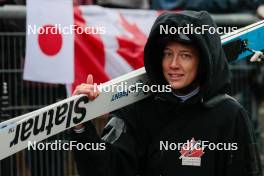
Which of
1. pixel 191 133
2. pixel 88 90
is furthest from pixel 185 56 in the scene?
pixel 88 90

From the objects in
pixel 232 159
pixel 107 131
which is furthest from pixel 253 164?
pixel 107 131

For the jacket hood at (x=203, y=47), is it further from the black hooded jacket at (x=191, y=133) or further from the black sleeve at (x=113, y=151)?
the black sleeve at (x=113, y=151)

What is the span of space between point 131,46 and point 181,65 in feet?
8.12

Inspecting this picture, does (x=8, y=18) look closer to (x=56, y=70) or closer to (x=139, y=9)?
(x=56, y=70)

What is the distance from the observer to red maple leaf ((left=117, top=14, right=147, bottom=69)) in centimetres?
603

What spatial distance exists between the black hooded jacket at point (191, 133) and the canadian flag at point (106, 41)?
199cm

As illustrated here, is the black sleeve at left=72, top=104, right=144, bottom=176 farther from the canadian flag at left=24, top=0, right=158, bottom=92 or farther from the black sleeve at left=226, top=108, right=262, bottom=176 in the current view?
the canadian flag at left=24, top=0, right=158, bottom=92

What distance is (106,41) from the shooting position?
5934 millimetres

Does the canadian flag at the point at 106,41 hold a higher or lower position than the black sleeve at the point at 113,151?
higher

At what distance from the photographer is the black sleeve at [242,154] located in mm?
3588

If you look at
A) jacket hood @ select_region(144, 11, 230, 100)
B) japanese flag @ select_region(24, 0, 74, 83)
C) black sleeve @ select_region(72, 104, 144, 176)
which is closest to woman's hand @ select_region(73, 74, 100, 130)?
black sleeve @ select_region(72, 104, 144, 176)

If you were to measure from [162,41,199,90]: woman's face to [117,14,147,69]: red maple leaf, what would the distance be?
2.36 meters

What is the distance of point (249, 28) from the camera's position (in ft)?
13.5

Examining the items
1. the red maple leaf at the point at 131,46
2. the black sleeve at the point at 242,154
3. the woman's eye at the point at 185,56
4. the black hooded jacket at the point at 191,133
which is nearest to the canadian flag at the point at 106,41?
the red maple leaf at the point at 131,46
